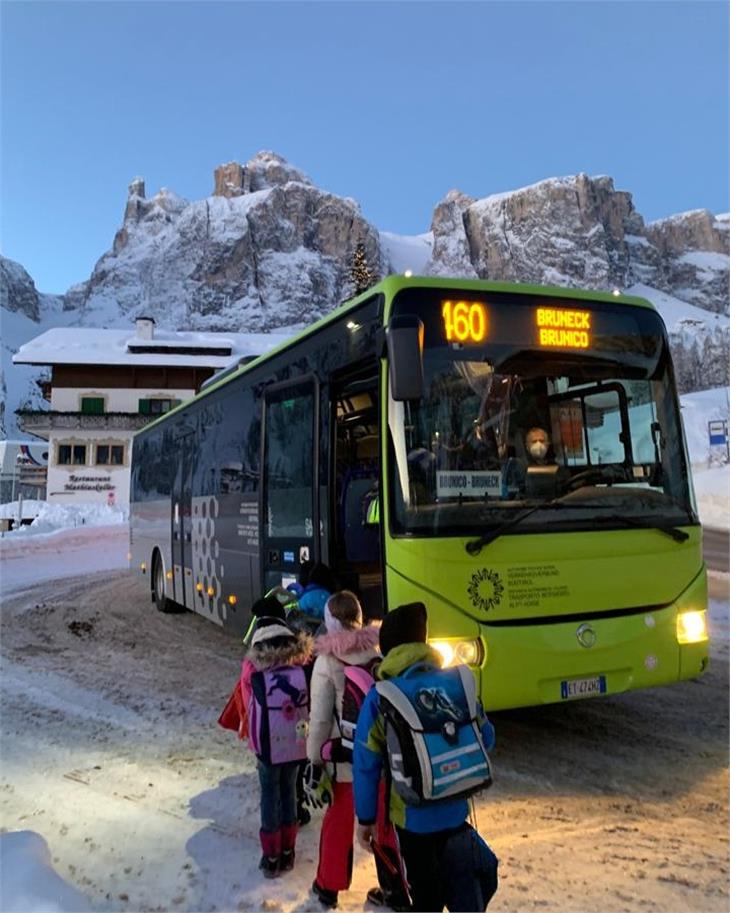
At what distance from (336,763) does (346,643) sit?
54 cm

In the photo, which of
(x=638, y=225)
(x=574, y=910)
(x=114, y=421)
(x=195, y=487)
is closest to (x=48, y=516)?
(x=114, y=421)

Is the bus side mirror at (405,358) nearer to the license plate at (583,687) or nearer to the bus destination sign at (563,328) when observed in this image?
the bus destination sign at (563,328)

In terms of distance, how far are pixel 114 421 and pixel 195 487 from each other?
37.4 meters

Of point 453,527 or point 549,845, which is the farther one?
point 453,527

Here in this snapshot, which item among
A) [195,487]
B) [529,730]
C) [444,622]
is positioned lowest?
[529,730]

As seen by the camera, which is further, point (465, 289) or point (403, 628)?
point (465, 289)

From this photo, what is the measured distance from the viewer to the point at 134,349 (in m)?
47.8

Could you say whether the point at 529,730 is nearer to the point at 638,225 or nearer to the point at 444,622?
the point at 444,622

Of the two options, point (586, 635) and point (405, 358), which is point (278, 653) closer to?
point (405, 358)

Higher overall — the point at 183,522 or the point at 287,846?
the point at 183,522

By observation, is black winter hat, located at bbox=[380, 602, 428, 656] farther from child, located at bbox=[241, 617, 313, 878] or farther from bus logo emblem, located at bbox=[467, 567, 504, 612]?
bus logo emblem, located at bbox=[467, 567, 504, 612]

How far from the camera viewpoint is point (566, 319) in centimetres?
514

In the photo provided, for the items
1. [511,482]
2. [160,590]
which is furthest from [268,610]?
[160,590]

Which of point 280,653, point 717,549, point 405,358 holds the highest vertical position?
A: point 405,358
